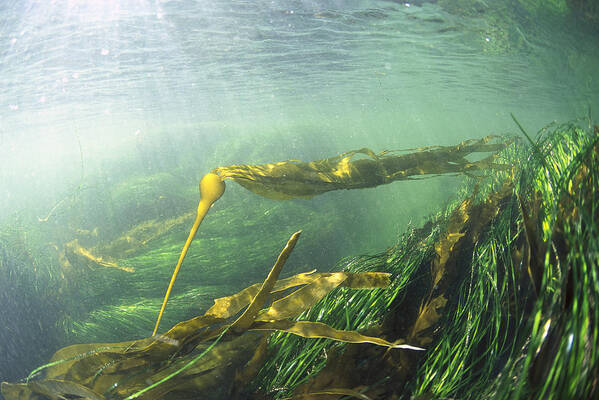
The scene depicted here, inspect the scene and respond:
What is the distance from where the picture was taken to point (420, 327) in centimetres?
108

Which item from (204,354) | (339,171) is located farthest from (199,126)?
(204,354)

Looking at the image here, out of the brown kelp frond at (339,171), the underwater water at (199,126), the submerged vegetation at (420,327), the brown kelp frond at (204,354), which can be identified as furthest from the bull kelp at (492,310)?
the underwater water at (199,126)

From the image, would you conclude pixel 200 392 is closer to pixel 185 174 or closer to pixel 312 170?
pixel 312 170

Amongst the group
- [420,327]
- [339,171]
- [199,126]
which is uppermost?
[339,171]

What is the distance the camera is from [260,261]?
480 centimetres

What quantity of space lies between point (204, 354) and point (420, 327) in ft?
2.45

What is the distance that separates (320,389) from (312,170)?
1190 mm

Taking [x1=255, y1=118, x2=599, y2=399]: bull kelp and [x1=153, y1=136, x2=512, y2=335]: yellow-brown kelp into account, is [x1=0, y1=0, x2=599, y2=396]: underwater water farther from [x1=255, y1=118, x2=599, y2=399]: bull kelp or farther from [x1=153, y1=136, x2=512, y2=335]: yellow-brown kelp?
[x1=255, y1=118, x2=599, y2=399]: bull kelp

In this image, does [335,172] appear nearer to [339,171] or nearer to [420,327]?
[339,171]

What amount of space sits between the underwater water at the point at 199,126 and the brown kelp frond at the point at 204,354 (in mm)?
1737

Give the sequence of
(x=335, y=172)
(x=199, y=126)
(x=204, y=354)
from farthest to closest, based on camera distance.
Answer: (x=199, y=126) < (x=335, y=172) < (x=204, y=354)

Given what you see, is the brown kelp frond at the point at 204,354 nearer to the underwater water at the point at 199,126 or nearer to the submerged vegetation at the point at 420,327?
the submerged vegetation at the point at 420,327

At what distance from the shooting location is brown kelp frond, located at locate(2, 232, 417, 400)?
99 centimetres

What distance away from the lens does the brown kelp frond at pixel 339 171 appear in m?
1.67
